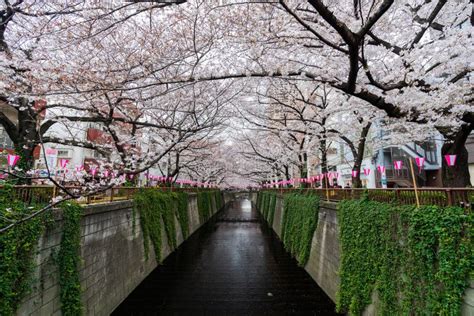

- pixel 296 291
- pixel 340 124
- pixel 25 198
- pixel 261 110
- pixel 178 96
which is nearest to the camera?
pixel 25 198

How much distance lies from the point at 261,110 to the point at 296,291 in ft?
34.2

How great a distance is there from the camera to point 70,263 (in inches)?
226

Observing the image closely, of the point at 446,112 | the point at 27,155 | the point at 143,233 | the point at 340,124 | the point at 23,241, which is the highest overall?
the point at 340,124

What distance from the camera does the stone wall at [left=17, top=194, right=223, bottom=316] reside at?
202 inches

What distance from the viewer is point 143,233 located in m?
11.4

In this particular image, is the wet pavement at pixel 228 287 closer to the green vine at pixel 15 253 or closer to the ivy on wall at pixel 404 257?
the ivy on wall at pixel 404 257

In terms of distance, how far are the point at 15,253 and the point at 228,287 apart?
8.25m

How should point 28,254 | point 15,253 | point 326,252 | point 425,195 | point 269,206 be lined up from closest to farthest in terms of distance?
point 15,253 < point 28,254 < point 425,195 < point 326,252 < point 269,206

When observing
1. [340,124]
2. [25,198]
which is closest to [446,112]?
[340,124]

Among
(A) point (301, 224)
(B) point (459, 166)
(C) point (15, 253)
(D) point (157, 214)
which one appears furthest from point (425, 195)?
A: (D) point (157, 214)

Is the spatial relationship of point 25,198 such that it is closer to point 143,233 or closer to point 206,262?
point 143,233

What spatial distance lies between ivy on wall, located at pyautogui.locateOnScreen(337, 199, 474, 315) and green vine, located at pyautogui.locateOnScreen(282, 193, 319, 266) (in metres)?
3.84

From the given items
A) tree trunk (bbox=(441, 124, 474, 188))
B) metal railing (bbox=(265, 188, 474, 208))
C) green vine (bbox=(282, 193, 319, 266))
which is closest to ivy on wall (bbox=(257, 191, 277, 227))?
green vine (bbox=(282, 193, 319, 266))

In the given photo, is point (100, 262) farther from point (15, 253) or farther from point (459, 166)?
point (459, 166)
